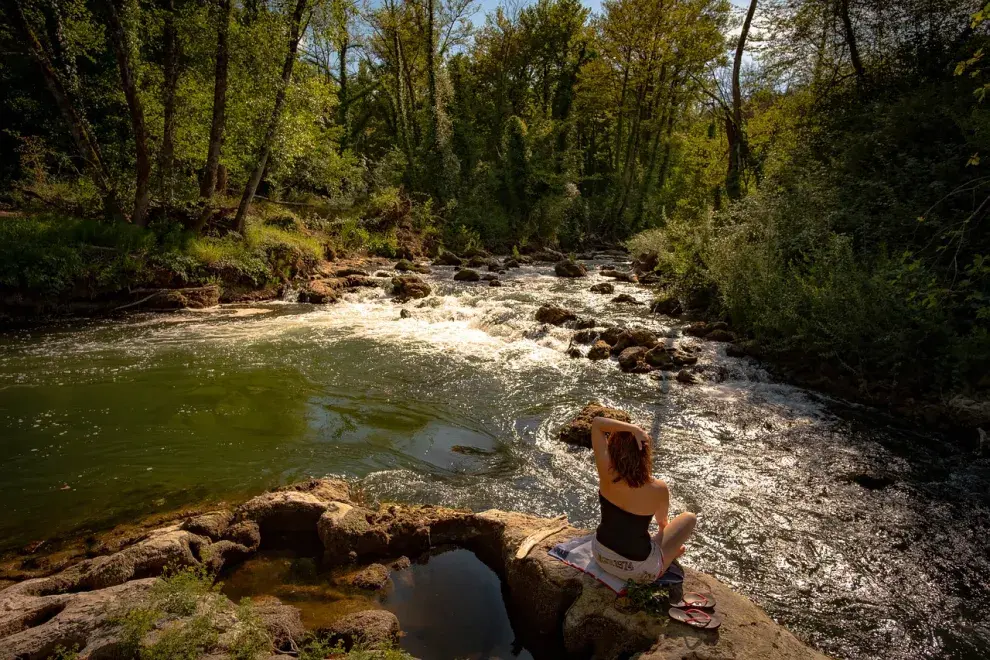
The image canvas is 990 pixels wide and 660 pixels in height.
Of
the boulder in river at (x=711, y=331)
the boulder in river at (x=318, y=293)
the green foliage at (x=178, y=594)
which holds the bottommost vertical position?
the green foliage at (x=178, y=594)

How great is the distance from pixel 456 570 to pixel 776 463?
4.72 m

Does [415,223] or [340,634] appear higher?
[415,223]

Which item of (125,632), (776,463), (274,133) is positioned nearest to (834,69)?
(776,463)

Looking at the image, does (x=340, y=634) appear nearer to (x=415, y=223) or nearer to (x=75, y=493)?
(x=75, y=493)

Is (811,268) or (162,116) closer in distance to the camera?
(811,268)

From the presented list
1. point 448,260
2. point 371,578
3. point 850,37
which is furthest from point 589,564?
point 448,260

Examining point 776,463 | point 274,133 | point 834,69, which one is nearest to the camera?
point 776,463

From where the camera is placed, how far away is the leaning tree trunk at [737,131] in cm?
1842

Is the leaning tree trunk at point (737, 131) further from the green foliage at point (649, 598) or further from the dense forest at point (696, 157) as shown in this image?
the green foliage at point (649, 598)

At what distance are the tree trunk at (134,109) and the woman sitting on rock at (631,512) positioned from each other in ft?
49.1

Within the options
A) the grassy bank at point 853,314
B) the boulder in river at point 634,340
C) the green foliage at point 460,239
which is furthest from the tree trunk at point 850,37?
the green foliage at point 460,239

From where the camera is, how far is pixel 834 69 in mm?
13352

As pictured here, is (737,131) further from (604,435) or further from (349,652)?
(349,652)

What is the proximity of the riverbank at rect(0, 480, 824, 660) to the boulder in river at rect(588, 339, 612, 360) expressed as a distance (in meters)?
6.51
